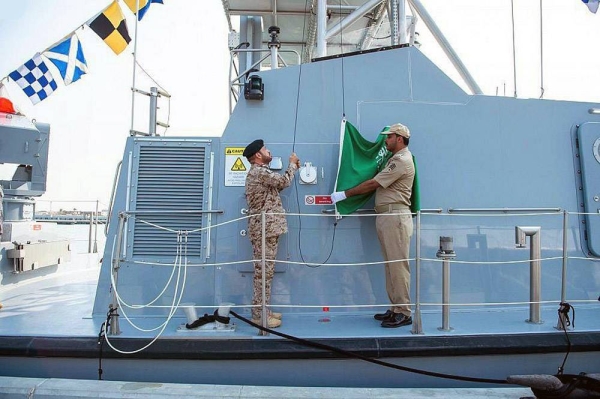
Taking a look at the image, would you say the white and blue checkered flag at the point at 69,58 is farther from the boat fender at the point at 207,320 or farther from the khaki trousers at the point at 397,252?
the khaki trousers at the point at 397,252

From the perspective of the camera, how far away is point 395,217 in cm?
318

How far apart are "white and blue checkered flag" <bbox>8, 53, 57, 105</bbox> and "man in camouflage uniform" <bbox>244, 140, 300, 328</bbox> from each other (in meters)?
4.13

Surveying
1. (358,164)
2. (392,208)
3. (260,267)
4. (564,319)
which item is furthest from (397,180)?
(564,319)

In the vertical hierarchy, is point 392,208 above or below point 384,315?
above

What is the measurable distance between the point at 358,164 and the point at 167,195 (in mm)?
1578

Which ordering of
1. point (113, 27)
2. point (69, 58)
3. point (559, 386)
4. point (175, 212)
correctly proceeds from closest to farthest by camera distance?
point (559, 386) < point (175, 212) < point (113, 27) < point (69, 58)

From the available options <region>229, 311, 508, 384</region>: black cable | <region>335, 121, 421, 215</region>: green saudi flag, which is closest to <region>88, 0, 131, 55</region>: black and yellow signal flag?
<region>335, 121, 421, 215</region>: green saudi flag

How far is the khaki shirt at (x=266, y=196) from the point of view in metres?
3.14

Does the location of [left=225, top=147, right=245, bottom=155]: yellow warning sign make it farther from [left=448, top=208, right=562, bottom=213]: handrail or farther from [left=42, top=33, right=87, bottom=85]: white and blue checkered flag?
[left=42, top=33, right=87, bottom=85]: white and blue checkered flag

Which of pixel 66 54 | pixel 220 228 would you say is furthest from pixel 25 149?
pixel 220 228

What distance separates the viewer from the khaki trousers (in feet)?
10.3

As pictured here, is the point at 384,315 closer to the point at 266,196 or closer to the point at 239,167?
the point at 266,196

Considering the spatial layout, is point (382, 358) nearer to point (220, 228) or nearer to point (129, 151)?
point (220, 228)

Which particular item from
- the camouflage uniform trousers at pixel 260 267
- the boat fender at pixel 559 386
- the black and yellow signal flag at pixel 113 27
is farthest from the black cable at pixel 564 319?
the black and yellow signal flag at pixel 113 27
